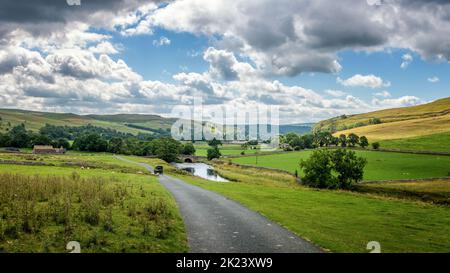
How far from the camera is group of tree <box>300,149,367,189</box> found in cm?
7306

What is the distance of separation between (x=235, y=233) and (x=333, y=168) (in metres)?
60.1

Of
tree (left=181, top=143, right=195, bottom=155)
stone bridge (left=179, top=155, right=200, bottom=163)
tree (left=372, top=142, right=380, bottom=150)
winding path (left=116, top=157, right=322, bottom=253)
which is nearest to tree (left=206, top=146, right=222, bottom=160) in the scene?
stone bridge (left=179, top=155, right=200, bottom=163)

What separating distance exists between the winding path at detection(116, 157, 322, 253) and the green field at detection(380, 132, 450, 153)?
423ft

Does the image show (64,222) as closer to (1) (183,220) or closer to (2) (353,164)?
(1) (183,220)

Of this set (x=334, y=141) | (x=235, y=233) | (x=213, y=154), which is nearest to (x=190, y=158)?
(x=213, y=154)

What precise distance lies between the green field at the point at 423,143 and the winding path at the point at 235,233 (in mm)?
128955

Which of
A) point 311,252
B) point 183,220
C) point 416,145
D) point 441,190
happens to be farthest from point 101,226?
point 416,145

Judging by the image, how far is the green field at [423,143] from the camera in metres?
134

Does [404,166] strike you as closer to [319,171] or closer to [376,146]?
[376,146]

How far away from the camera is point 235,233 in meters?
17.9

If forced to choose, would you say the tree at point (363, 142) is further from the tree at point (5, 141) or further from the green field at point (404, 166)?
the tree at point (5, 141)

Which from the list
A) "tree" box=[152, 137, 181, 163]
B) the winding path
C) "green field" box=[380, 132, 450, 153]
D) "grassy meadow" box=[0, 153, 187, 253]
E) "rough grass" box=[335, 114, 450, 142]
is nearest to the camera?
"grassy meadow" box=[0, 153, 187, 253]

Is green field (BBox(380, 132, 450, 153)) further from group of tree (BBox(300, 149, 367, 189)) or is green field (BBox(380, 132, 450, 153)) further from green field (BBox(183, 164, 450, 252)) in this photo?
green field (BBox(183, 164, 450, 252))

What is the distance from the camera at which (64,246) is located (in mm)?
13875
